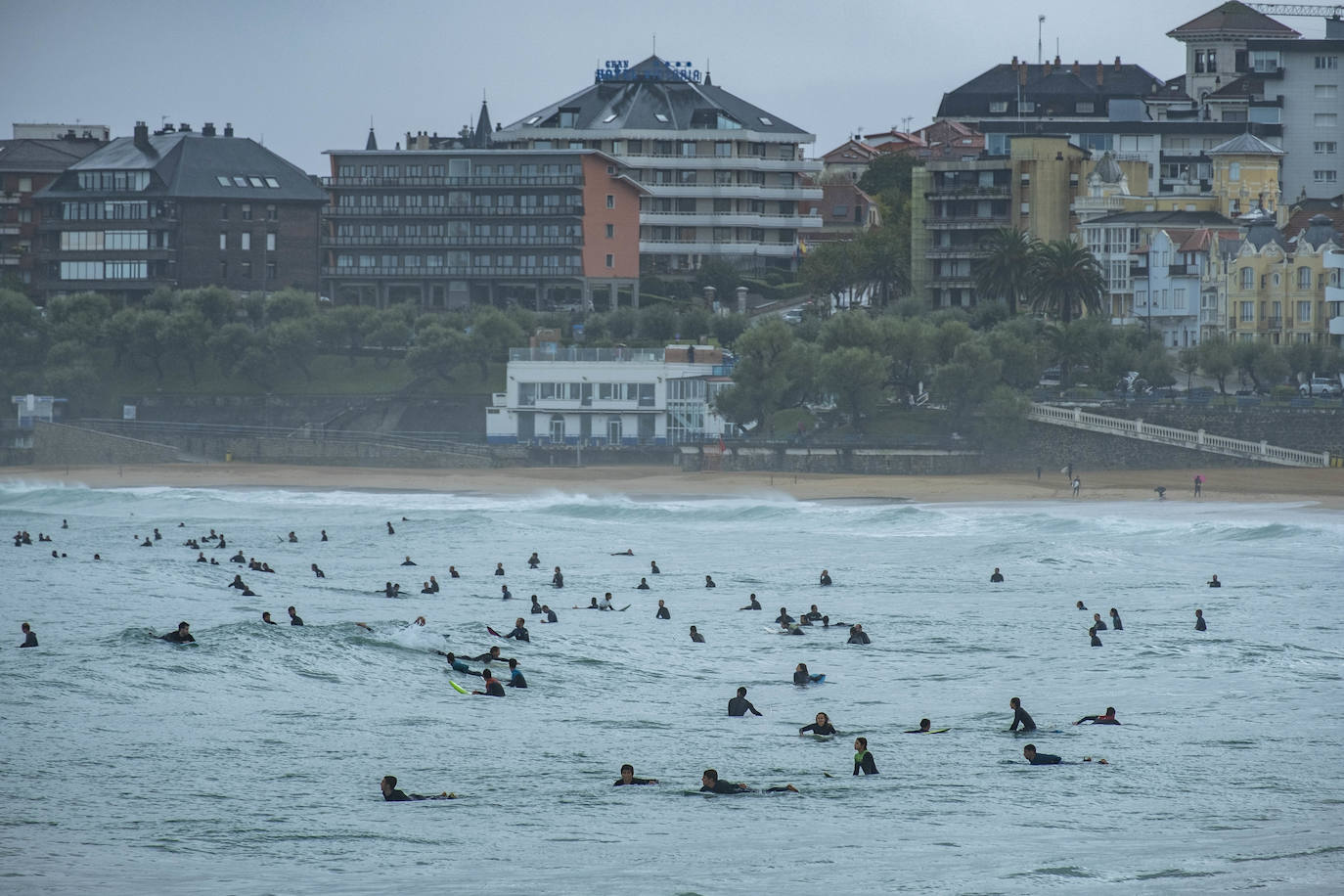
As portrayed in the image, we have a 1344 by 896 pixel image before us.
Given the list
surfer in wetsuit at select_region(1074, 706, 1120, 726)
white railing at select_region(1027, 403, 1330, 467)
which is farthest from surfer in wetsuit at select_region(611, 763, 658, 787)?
white railing at select_region(1027, 403, 1330, 467)

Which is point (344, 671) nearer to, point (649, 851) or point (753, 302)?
point (649, 851)

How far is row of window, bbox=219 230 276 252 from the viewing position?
427ft

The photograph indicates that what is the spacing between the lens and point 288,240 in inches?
5182

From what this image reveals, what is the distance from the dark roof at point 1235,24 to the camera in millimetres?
160375

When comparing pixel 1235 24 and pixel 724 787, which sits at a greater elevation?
pixel 1235 24

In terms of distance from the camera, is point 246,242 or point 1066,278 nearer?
point 1066,278

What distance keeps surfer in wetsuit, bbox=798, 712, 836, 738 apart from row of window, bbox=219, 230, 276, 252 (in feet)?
324

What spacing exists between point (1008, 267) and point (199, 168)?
55252 millimetres

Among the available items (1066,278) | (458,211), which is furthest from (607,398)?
(458,211)

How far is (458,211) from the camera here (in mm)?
129625

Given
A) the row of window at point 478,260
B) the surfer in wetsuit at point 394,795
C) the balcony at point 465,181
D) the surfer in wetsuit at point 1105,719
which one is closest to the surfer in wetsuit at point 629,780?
the surfer in wetsuit at point 394,795

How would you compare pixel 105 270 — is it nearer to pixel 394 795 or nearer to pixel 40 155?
pixel 40 155

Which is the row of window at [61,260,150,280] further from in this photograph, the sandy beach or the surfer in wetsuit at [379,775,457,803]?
the surfer in wetsuit at [379,775,457,803]

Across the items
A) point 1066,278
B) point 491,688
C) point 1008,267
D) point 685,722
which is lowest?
point 685,722
